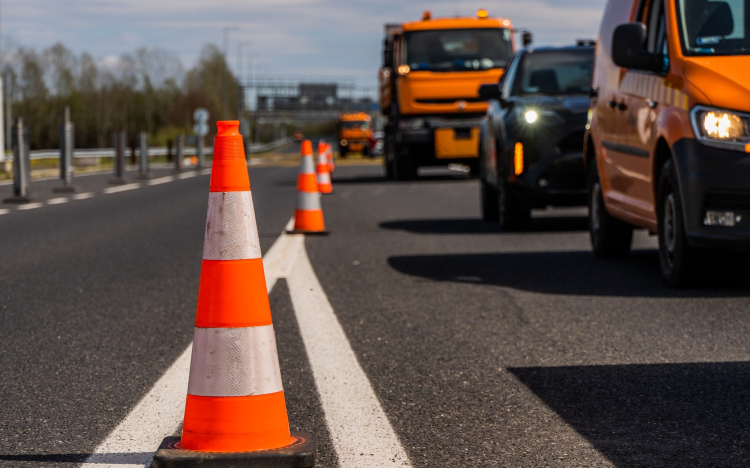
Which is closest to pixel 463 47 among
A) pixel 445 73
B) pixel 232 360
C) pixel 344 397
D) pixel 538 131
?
pixel 445 73

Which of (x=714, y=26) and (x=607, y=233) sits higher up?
(x=714, y=26)

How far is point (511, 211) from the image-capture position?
11344mm

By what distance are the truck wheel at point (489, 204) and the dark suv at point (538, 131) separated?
0.53 metres

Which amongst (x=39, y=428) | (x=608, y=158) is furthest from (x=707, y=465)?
(x=608, y=158)

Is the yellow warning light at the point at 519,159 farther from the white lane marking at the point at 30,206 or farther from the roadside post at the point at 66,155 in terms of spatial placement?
the roadside post at the point at 66,155

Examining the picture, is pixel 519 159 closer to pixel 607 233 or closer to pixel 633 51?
pixel 607 233

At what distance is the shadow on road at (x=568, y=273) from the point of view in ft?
22.9

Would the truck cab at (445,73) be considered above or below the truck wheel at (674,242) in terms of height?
above

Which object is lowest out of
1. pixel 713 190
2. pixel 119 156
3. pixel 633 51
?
pixel 713 190

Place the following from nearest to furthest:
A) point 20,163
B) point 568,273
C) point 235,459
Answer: point 235,459, point 568,273, point 20,163

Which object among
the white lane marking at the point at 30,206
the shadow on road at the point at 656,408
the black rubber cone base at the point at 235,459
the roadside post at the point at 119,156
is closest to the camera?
the black rubber cone base at the point at 235,459

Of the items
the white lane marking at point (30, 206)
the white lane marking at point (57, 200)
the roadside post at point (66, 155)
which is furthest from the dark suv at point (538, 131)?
the roadside post at point (66, 155)

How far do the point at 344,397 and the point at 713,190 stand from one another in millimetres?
3015

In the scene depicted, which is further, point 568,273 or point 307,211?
point 307,211
